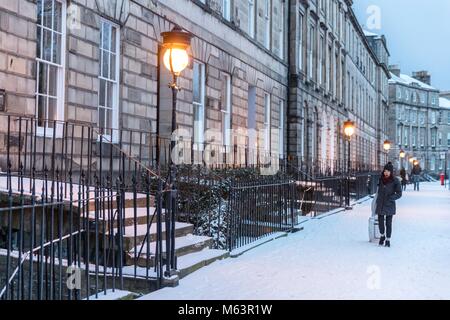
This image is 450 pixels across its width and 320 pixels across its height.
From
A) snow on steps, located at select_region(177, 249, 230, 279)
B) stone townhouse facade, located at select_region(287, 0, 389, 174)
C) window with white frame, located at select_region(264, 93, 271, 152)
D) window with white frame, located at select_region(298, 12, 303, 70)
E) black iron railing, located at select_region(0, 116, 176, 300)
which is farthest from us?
window with white frame, located at select_region(298, 12, 303, 70)

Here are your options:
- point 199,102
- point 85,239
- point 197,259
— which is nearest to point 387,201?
point 197,259

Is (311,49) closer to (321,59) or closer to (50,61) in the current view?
(321,59)

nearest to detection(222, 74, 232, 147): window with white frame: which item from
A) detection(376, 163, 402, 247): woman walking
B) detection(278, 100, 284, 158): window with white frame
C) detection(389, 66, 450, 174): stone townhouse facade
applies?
detection(278, 100, 284, 158): window with white frame

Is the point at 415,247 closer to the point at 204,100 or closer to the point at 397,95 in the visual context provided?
the point at 204,100

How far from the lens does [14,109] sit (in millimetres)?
9133

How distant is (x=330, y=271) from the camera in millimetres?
8461

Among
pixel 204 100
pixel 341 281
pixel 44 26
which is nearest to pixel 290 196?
pixel 204 100

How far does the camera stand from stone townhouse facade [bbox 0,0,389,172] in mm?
9883

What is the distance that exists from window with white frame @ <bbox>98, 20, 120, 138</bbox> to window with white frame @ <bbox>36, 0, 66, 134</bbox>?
1.45 meters

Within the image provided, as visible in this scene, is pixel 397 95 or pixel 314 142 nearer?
pixel 314 142

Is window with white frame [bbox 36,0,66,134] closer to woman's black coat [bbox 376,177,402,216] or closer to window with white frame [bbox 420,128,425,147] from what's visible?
woman's black coat [bbox 376,177,402,216]

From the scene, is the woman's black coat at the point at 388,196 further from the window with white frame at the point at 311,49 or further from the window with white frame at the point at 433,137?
the window with white frame at the point at 433,137

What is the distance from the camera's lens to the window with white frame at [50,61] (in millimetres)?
9922

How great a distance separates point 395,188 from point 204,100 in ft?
23.8
